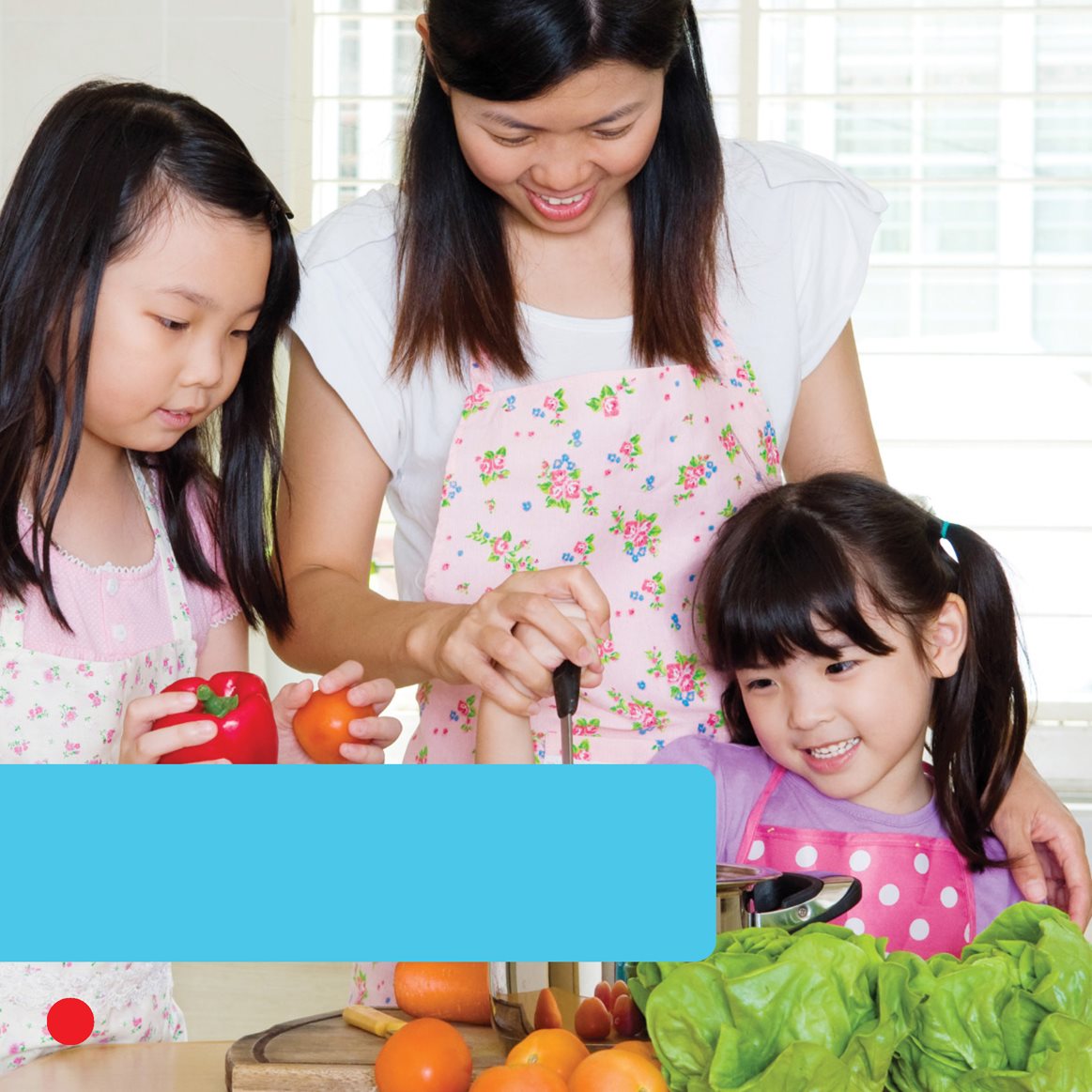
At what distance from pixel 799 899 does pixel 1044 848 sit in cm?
56

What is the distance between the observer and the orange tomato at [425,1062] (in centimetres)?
76

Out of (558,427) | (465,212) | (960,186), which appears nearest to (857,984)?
(558,427)

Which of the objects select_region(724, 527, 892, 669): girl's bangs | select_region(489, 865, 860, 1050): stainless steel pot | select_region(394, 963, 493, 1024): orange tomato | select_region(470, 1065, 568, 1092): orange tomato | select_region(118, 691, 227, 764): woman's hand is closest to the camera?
select_region(470, 1065, 568, 1092): orange tomato

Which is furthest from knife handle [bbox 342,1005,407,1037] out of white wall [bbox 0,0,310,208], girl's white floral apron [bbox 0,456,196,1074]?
white wall [bbox 0,0,310,208]

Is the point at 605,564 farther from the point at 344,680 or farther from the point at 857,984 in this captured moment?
the point at 857,984

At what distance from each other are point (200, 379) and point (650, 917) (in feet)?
3.25

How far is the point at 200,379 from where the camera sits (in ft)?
4.01

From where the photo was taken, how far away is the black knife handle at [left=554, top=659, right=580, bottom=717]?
85cm

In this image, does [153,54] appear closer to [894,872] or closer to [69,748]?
[69,748]

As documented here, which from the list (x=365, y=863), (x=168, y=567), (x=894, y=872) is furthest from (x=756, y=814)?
(x=365, y=863)

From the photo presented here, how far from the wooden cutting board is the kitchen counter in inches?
1.4

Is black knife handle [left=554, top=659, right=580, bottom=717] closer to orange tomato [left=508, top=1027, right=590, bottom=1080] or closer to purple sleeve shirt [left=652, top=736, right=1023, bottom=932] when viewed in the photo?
orange tomato [left=508, top=1027, right=590, bottom=1080]

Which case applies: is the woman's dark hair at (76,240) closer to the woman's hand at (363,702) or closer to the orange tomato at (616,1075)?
the woman's hand at (363,702)

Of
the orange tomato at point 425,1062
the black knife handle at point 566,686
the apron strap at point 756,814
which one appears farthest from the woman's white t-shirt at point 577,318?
the orange tomato at point 425,1062
